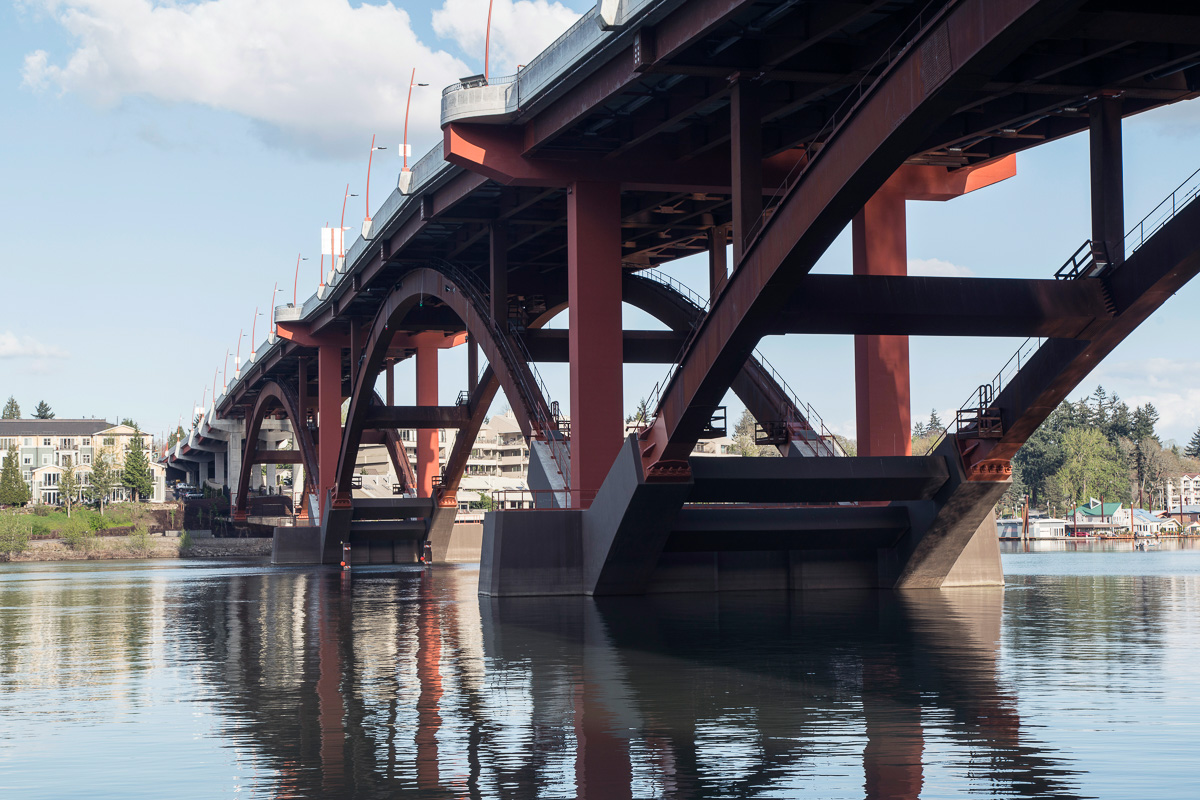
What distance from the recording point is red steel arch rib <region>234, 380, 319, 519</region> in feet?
310

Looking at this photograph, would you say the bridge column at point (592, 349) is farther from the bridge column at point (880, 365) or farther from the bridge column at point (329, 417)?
the bridge column at point (329, 417)

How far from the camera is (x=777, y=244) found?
27.2 metres

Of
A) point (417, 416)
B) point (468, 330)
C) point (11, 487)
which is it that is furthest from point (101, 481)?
point (468, 330)

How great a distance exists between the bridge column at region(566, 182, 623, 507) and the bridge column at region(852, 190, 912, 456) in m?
7.69

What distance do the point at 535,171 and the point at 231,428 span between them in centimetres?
11824

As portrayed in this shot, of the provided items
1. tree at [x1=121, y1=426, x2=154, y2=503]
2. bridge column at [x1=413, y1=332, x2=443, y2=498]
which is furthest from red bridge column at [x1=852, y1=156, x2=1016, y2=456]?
tree at [x1=121, y1=426, x2=154, y2=503]

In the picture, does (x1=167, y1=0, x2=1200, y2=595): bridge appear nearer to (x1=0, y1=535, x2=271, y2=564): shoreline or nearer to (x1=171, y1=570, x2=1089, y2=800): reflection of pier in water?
(x1=171, y1=570, x2=1089, y2=800): reflection of pier in water

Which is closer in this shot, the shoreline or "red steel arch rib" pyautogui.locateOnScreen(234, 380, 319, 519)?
"red steel arch rib" pyautogui.locateOnScreen(234, 380, 319, 519)

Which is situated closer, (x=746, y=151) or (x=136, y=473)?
(x=746, y=151)

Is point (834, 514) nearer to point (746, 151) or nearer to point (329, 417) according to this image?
point (746, 151)

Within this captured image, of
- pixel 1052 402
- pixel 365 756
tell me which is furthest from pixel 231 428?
pixel 365 756

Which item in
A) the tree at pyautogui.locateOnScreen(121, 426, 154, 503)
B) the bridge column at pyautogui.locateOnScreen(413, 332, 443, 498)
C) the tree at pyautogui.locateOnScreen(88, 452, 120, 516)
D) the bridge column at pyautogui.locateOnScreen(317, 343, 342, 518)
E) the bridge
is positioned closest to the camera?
the bridge

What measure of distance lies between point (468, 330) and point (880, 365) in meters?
18.8

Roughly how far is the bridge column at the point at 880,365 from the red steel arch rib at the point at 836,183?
909 centimetres
